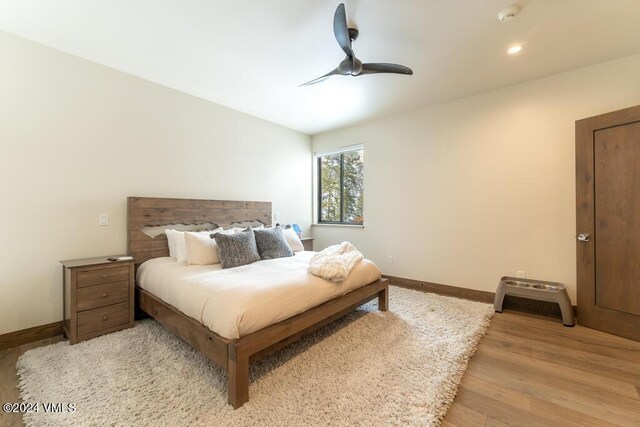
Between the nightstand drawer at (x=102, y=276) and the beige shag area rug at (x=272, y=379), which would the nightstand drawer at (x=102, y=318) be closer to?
the beige shag area rug at (x=272, y=379)

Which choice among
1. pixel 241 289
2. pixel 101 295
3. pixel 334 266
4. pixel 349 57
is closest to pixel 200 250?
pixel 101 295

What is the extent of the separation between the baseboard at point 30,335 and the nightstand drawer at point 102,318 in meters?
0.45

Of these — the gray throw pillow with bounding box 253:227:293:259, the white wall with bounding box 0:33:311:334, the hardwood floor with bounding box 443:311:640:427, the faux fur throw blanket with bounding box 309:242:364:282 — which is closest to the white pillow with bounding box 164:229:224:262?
the white wall with bounding box 0:33:311:334

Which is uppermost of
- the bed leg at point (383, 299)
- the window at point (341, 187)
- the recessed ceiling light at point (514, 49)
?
the recessed ceiling light at point (514, 49)

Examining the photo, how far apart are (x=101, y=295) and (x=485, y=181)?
443cm

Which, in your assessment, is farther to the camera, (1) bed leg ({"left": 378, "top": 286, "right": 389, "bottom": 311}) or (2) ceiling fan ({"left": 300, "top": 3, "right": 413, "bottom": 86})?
(1) bed leg ({"left": 378, "top": 286, "right": 389, "bottom": 311})

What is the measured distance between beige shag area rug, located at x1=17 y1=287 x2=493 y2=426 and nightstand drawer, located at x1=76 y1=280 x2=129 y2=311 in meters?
0.31

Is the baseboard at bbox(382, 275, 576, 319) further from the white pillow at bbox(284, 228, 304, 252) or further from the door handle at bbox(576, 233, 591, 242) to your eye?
the white pillow at bbox(284, 228, 304, 252)

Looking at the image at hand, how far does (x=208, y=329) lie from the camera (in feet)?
5.80

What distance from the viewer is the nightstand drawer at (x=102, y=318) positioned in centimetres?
230

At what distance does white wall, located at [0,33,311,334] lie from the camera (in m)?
2.30

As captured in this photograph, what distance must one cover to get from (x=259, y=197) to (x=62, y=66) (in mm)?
2620

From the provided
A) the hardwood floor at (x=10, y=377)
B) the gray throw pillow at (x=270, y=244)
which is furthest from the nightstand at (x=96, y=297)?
the gray throw pillow at (x=270, y=244)

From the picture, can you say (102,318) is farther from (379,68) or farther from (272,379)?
(379,68)
